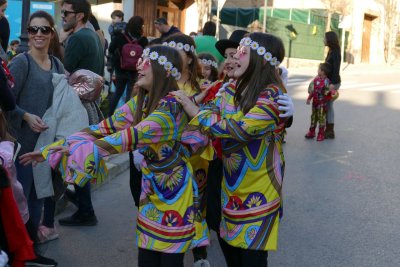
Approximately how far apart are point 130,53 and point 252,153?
617 centimetres

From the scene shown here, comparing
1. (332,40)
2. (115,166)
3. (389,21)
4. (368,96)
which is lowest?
(115,166)

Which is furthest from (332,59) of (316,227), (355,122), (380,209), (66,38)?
(66,38)

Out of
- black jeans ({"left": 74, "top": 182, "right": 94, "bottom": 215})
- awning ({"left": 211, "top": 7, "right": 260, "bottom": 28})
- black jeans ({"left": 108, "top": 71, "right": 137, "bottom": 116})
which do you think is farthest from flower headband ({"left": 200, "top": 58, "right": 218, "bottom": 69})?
awning ({"left": 211, "top": 7, "right": 260, "bottom": 28})

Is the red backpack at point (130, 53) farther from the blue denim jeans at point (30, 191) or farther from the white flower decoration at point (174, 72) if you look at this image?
the white flower decoration at point (174, 72)

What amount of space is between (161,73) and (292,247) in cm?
234

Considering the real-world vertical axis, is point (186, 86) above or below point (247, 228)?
above

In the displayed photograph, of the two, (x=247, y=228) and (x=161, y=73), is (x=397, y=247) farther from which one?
(x=161, y=73)

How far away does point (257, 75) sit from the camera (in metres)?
3.41

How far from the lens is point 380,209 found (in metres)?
6.35

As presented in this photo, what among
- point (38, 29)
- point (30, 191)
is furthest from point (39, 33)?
point (30, 191)

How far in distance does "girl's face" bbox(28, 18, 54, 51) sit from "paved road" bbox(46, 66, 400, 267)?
161cm

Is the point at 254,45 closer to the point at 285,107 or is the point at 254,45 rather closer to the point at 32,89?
the point at 285,107

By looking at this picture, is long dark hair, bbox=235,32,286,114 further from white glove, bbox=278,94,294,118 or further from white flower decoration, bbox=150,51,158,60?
white flower decoration, bbox=150,51,158,60

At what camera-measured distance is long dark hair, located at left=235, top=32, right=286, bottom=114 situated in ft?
11.1
